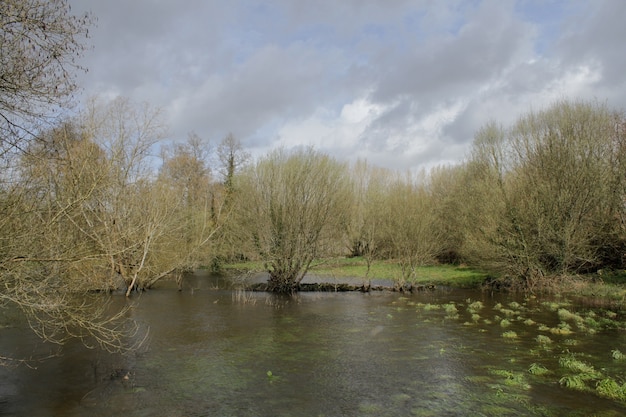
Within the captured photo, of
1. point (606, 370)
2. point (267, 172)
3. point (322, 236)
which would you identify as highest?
point (267, 172)

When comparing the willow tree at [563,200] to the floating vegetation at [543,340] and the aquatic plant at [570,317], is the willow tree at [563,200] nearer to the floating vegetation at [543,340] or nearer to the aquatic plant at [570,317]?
the aquatic plant at [570,317]

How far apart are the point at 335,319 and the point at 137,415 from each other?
1015cm

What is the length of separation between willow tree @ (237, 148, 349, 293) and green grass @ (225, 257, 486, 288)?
1118 mm

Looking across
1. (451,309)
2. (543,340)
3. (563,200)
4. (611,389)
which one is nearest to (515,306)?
(451,309)

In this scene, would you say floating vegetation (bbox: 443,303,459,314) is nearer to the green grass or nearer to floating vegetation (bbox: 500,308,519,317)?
floating vegetation (bbox: 500,308,519,317)

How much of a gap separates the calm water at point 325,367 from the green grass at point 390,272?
7.99 m

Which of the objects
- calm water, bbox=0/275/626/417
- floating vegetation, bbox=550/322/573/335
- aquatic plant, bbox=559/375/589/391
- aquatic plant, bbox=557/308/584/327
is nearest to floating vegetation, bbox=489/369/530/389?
calm water, bbox=0/275/626/417

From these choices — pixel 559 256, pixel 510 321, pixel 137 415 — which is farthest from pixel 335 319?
pixel 559 256

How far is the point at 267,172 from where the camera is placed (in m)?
24.6

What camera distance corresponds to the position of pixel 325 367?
1138cm

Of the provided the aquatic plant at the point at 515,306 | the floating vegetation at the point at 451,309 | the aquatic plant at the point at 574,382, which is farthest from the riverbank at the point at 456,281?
the aquatic plant at the point at 574,382

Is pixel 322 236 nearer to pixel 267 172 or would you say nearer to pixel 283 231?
pixel 283 231

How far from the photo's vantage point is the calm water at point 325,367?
8.77m

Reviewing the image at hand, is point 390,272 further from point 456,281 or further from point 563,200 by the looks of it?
point 563,200
